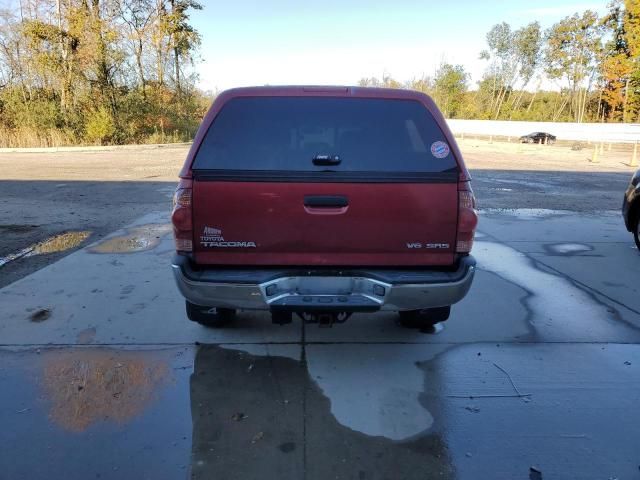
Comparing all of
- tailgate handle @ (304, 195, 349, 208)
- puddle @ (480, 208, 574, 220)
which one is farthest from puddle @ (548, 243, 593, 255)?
tailgate handle @ (304, 195, 349, 208)

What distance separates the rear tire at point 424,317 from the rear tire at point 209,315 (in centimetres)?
157

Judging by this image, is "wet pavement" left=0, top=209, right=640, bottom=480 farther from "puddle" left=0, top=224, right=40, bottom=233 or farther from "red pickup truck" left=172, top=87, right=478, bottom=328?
"puddle" left=0, top=224, right=40, bottom=233

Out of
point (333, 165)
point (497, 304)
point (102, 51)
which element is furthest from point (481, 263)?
point (102, 51)

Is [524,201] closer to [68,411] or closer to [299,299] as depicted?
[299,299]

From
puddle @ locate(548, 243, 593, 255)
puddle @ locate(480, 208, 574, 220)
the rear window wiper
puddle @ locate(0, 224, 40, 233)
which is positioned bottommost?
puddle @ locate(548, 243, 593, 255)

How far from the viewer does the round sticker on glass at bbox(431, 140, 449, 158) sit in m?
3.36

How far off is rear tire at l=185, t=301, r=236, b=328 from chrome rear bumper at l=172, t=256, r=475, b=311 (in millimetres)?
756

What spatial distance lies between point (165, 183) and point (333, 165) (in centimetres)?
1154

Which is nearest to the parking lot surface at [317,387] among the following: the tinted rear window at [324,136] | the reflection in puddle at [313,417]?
the reflection in puddle at [313,417]

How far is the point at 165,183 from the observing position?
45.4 feet

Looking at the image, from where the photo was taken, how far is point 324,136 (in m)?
3.46

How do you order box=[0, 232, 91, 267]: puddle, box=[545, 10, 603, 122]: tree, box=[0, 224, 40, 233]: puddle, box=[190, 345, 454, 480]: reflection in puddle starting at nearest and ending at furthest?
1. box=[190, 345, 454, 480]: reflection in puddle
2. box=[0, 232, 91, 267]: puddle
3. box=[0, 224, 40, 233]: puddle
4. box=[545, 10, 603, 122]: tree

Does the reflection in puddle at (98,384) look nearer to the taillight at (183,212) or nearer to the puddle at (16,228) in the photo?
the taillight at (183,212)

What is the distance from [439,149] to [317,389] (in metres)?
1.89
